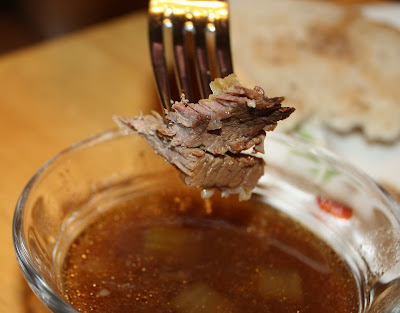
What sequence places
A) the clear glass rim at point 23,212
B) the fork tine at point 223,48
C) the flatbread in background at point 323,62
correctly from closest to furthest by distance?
the clear glass rim at point 23,212 < the fork tine at point 223,48 < the flatbread in background at point 323,62

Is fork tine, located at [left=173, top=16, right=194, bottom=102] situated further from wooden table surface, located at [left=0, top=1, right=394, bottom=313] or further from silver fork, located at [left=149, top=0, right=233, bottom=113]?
wooden table surface, located at [left=0, top=1, right=394, bottom=313]

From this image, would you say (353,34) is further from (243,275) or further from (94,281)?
(94,281)

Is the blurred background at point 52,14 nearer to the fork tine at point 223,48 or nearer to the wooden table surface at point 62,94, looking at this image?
the wooden table surface at point 62,94

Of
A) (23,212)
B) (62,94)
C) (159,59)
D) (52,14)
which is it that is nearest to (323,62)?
(159,59)

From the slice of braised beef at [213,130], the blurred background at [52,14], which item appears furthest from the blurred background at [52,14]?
the slice of braised beef at [213,130]

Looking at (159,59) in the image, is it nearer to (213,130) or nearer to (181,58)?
(181,58)
